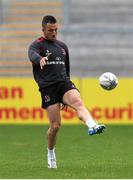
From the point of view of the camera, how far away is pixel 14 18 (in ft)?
87.7

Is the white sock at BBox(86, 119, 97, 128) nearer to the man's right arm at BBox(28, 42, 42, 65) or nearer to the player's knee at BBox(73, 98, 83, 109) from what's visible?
the player's knee at BBox(73, 98, 83, 109)

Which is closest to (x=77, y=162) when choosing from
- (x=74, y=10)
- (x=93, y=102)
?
(x=93, y=102)

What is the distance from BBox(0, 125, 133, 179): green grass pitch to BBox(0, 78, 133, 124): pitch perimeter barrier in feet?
2.00

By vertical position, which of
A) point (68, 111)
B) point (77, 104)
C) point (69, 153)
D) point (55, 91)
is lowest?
point (68, 111)

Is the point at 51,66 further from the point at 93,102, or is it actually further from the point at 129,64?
the point at 129,64

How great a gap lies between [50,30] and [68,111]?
10.6 m

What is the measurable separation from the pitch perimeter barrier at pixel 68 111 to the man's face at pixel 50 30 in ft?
34.0

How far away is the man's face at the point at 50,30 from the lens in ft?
35.1

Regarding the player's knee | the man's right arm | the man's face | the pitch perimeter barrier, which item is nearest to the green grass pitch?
the pitch perimeter barrier

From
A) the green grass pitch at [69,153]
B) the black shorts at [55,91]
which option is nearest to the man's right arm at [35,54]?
the black shorts at [55,91]

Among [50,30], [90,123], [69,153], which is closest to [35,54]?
[50,30]

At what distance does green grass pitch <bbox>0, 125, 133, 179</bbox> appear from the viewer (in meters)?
10.3

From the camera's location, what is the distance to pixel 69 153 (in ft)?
45.3

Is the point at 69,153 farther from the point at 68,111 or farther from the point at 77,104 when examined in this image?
the point at 68,111
